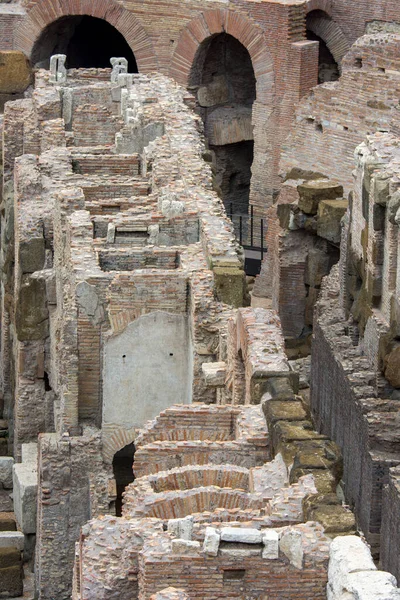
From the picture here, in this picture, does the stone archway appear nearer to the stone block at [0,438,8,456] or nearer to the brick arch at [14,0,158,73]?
the brick arch at [14,0,158,73]

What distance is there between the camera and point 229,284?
2495cm

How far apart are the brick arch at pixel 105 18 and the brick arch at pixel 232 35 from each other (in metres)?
0.87

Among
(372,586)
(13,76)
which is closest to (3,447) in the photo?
(13,76)

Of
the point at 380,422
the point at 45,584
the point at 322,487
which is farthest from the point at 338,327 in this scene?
the point at 322,487

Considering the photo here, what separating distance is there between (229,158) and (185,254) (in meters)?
18.6

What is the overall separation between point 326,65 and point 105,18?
15.3ft

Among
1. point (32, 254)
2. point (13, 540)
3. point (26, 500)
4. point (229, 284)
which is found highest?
point (32, 254)

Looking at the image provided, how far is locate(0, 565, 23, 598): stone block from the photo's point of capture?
85.5ft

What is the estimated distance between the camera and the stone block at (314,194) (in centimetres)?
3353

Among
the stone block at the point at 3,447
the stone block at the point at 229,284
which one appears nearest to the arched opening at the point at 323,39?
the stone block at the point at 3,447

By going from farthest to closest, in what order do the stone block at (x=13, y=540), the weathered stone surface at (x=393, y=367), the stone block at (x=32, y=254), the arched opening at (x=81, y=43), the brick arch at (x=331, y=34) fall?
the arched opening at (x=81, y=43) → the brick arch at (x=331, y=34) → the stone block at (x=32, y=254) → the stone block at (x=13, y=540) → the weathered stone surface at (x=393, y=367)

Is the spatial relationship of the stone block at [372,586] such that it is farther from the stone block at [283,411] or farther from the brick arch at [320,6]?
the brick arch at [320,6]

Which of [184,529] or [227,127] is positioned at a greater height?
[227,127]

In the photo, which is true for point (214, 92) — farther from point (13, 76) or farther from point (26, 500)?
point (26, 500)
